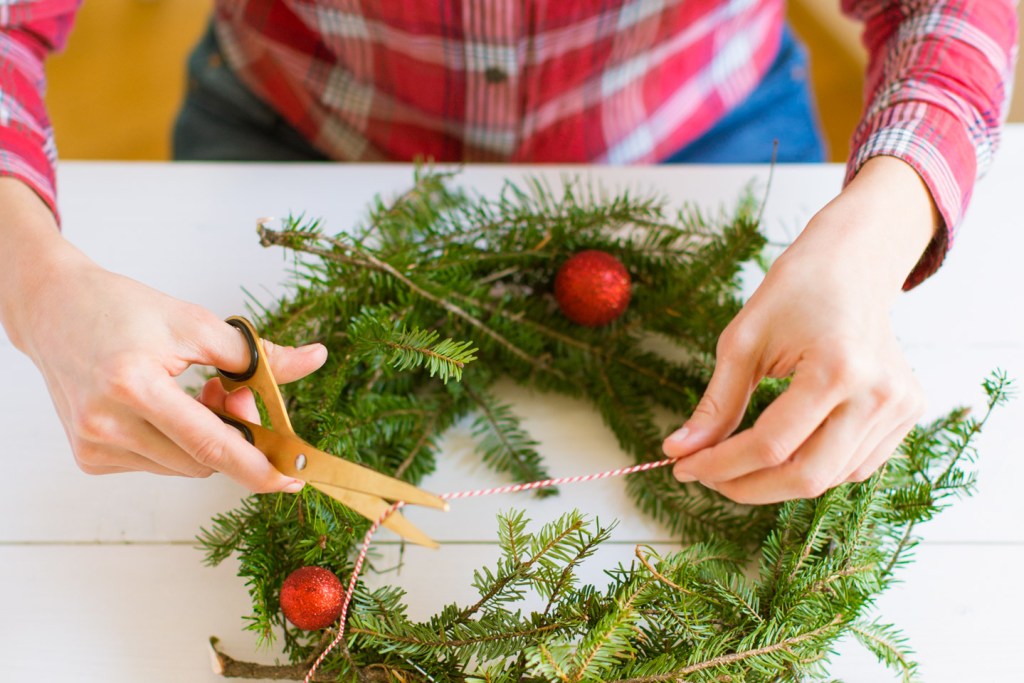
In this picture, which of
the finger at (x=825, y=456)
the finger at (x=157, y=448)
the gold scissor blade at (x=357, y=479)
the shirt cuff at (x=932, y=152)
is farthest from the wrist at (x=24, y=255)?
the shirt cuff at (x=932, y=152)

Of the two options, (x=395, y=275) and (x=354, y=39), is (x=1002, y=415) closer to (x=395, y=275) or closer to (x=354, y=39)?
(x=395, y=275)

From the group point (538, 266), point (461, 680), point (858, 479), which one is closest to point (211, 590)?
point (461, 680)

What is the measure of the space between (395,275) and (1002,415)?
525mm

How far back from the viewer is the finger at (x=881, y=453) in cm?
51

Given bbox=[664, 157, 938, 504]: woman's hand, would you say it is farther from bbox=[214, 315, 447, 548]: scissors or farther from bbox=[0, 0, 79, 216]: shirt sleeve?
bbox=[0, 0, 79, 216]: shirt sleeve

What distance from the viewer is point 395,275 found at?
0.64 m

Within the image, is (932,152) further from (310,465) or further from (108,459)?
(108,459)

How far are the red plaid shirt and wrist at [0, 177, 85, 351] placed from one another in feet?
0.15

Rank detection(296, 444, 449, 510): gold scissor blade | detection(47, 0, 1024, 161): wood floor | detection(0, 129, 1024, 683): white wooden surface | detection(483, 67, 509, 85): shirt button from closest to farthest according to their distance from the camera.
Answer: detection(296, 444, 449, 510): gold scissor blade → detection(0, 129, 1024, 683): white wooden surface → detection(483, 67, 509, 85): shirt button → detection(47, 0, 1024, 161): wood floor

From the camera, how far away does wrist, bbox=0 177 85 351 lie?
55 cm

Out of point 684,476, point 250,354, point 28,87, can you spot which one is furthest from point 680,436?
point 28,87

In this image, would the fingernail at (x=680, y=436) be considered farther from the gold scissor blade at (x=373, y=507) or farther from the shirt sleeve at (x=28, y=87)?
the shirt sleeve at (x=28, y=87)

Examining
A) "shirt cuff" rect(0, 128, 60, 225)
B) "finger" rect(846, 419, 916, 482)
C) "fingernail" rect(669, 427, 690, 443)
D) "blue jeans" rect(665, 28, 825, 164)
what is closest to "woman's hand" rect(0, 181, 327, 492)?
"shirt cuff" rect(0, 128, 60, 225)

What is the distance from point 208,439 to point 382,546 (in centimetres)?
20
